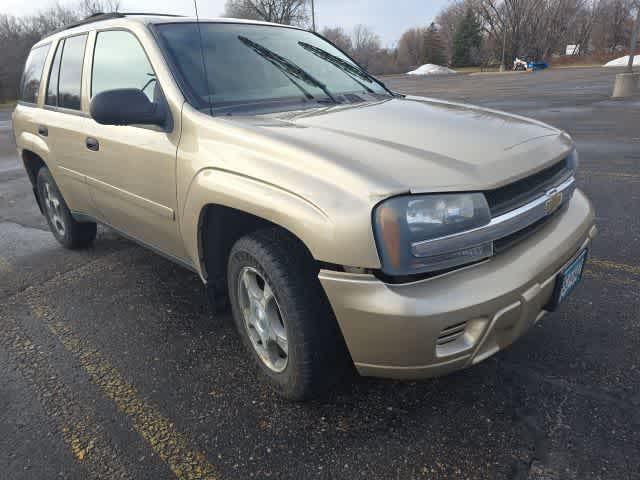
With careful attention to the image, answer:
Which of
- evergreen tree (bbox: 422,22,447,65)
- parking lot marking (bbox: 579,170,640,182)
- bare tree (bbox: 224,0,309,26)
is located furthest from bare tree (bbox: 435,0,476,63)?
parking lot marking (bbox: 579,170,640,182)

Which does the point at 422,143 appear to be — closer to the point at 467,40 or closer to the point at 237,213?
the point at 237,213

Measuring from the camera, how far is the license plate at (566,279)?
205 cm

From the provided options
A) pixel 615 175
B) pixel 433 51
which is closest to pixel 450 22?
pixel 433 51

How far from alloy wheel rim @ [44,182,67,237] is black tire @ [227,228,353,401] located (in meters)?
2.83

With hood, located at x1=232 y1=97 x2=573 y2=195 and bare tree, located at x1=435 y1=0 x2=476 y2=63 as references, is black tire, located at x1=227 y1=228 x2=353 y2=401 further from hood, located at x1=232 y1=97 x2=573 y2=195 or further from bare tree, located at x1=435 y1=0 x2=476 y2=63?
bare tree, located at x1=435 y1=0 x2=476 y2=63

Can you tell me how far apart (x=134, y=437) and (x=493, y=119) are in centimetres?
229

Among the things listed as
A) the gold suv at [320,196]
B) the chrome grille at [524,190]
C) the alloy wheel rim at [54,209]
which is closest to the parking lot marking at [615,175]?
the gold suv at [320,196]

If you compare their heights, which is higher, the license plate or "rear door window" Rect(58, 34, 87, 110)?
"rear door window" Rect(58, 34, 87, 110)

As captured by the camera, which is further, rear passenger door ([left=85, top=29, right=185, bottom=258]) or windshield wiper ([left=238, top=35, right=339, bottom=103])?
windshield wiper ([left=238, top=35, right=339, bottom=103])

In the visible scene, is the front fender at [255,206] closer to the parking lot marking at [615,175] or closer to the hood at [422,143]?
the hood at [422,143]

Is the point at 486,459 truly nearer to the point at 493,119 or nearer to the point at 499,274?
the point at 499,274

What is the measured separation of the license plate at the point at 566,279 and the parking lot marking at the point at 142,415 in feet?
5.14

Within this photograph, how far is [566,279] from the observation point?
2.12 meters

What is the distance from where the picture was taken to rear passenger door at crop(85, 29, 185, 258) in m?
2.58
